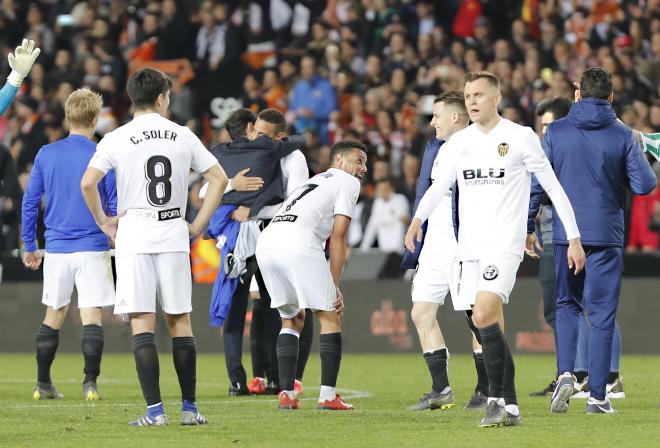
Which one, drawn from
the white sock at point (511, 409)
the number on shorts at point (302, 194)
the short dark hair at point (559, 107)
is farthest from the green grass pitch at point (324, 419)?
the short dark hair at point (559, 107)

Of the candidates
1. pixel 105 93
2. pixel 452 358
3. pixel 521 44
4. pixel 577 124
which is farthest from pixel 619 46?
pixel 577 124

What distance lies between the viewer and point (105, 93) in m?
23.5

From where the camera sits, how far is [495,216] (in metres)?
8.37

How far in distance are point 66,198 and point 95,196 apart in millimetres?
2741

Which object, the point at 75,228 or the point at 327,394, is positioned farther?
the point at 75,228

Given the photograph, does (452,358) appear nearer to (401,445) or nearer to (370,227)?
(370,227)

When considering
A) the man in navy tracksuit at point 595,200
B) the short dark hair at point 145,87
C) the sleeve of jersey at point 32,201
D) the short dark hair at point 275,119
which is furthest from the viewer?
the short dark hair at point 275,119

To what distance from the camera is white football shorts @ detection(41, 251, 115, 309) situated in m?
11.1

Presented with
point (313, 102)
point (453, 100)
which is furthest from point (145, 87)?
point (313, 102)

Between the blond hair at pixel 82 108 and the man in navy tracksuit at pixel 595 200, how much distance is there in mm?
3779

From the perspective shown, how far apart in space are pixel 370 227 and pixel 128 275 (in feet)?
34.6

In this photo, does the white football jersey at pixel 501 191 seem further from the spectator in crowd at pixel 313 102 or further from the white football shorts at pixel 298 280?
the spectator in crowd at pixel 313 102

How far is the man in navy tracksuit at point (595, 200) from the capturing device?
30.7 feet

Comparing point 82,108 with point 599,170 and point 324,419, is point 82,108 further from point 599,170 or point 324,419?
point 599,170
